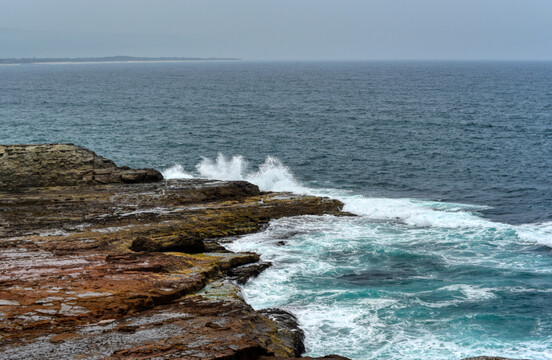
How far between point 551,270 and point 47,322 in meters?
24.4

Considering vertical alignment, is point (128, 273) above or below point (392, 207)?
above

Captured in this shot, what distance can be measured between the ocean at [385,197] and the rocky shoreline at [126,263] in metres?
2.22

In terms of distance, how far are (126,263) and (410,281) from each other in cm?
1387

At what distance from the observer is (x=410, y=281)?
1049 inches

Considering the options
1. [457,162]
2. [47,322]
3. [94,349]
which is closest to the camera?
[94,349]

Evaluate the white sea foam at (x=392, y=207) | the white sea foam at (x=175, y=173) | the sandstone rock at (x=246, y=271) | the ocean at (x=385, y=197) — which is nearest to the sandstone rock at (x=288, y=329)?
the ocean at (x=385, y=197)

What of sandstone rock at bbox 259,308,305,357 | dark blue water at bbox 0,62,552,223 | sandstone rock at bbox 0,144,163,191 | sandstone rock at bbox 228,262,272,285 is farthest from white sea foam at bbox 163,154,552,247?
sandstone rock at bbox 259,308,305,357

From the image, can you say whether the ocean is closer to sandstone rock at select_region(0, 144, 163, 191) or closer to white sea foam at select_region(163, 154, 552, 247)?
white sea foam at select_region(163, 154, 552, 247)

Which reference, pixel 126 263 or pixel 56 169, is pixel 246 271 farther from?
pixel 56 169

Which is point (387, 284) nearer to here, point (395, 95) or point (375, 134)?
point (375, 134)

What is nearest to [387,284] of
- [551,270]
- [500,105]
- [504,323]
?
[504,323]

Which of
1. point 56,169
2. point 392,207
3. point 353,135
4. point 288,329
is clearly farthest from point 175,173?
point 288,329

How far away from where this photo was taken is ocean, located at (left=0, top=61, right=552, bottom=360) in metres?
22.5

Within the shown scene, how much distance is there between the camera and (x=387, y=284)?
86.5 feet
